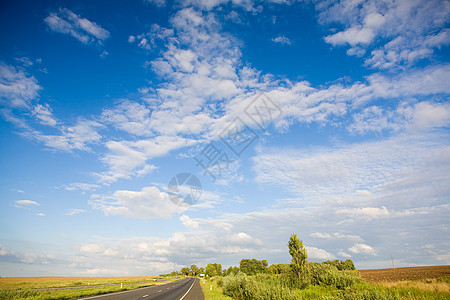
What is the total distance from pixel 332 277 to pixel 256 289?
6.89m

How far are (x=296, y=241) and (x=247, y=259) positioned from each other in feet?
399

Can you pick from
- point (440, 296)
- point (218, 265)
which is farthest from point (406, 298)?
point (218, 265)

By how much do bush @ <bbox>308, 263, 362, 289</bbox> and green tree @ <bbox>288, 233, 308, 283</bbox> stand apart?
906 millimetres

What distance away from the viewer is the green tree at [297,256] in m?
23.7

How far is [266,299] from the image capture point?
55.4 feet

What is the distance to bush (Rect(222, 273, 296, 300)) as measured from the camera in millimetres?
16072

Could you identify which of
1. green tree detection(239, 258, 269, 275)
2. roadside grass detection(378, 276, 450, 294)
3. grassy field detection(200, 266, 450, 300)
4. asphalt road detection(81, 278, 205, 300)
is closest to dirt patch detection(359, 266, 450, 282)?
roadside grass detection(378, 276, 450, 294)

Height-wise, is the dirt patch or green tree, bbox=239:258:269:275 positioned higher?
the dirt patch

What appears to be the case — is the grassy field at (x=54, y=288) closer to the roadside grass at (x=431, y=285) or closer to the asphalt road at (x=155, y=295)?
the asphalt road at (x=155, y=295)

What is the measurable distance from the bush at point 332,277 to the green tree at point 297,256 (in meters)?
0.91

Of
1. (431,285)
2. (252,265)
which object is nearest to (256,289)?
(431,285)

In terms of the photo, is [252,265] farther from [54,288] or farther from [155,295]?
[155,295]

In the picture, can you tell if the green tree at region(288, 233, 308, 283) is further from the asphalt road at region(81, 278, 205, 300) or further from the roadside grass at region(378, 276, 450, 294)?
the asphalt road at region(81, 278, 205, 300)

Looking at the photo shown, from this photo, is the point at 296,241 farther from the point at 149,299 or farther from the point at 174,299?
the point at 149,299
